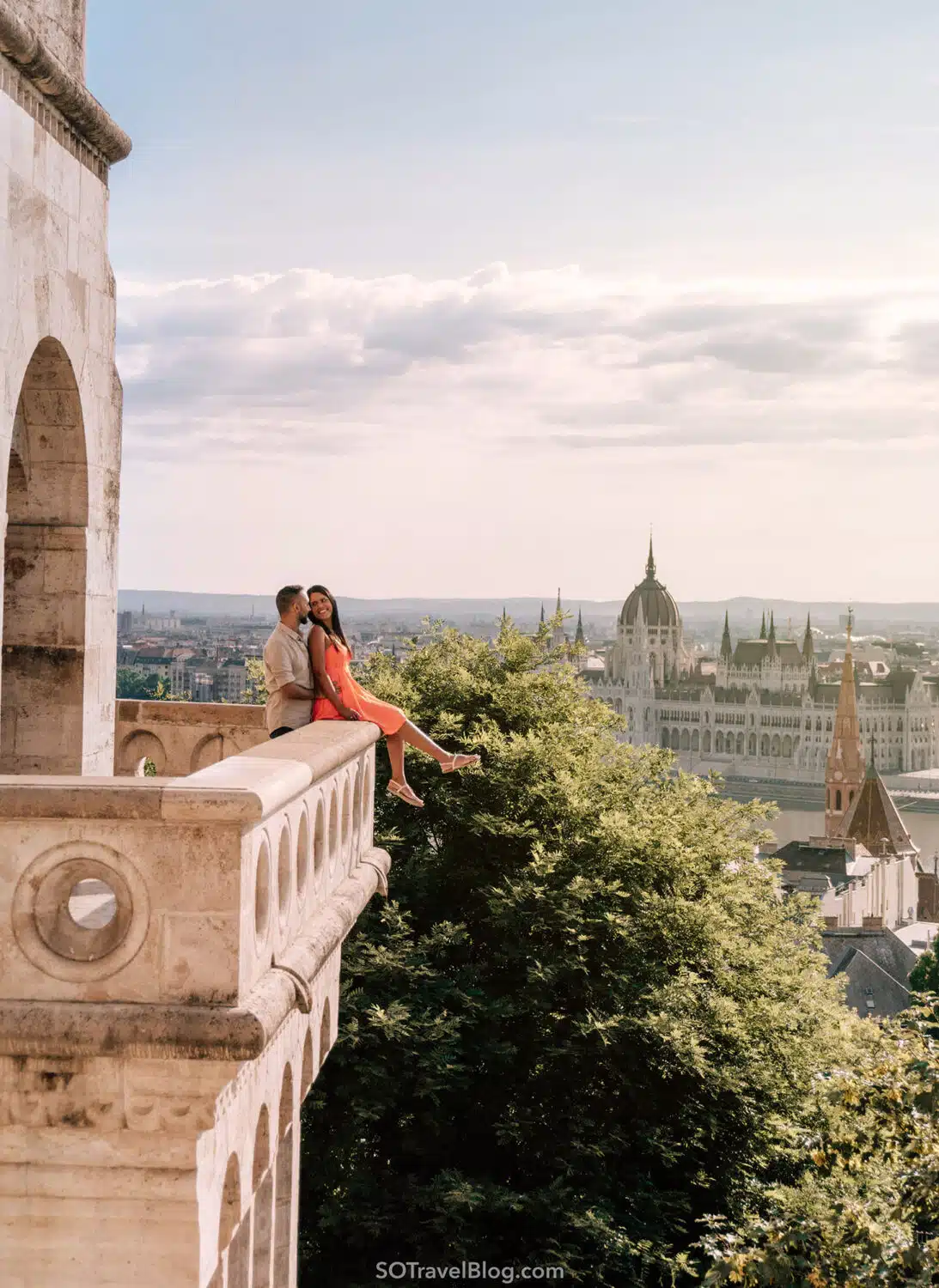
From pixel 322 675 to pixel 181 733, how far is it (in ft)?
5.90

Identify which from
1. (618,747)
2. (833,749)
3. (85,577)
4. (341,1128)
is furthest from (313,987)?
(833,749)

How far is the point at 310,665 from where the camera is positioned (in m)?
8.50

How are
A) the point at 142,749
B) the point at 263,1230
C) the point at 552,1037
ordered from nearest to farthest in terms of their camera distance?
the point at 263,1230
the point at 142,749
the point at 552,1037

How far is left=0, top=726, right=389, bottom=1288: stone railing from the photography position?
469 centimetres

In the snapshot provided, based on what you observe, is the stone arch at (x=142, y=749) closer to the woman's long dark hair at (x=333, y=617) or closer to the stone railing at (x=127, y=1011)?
the woman's long dark hair at (x=333, y=617)

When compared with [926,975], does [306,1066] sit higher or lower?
higher

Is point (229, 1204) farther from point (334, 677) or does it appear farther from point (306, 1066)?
point (334, 677)

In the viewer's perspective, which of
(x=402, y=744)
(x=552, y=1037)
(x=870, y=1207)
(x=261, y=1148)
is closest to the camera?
(x=261, y=1148)

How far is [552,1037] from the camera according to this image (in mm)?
16578

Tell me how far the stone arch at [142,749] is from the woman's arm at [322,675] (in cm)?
180

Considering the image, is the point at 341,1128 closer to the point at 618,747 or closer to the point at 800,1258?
the point at 800,1258

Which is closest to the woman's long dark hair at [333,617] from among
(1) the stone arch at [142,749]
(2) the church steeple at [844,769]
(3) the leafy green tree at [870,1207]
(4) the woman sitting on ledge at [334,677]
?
(4) the woman sitting on ledge at [334,677]

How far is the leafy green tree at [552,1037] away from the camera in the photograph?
15.3 m

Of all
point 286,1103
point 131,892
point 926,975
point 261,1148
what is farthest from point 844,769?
point 131,892
